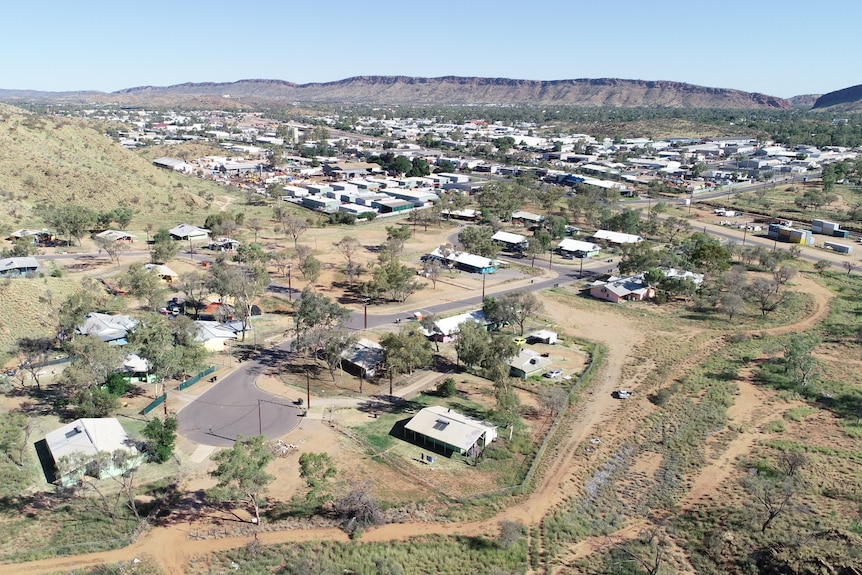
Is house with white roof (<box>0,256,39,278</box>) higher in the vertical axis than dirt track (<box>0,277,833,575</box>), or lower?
higher

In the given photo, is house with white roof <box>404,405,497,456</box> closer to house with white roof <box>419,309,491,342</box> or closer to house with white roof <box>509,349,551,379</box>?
house with white roof <box>509,349,551,379</box>

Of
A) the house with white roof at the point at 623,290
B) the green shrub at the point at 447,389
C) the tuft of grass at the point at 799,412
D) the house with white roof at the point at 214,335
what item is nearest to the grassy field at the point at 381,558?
the green shrub at the point at 447,389

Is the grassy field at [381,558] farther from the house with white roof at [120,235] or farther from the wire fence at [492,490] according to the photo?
the house with white roof at [120,235]

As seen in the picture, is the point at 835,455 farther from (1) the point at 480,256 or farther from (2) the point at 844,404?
(1) the point at 480,256

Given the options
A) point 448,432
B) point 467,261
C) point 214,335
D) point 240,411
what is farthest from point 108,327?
point 467,261

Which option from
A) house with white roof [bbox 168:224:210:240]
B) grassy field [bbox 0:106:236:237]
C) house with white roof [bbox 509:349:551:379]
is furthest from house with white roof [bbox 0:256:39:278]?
house with white roof [bbox 509:349:551:379]

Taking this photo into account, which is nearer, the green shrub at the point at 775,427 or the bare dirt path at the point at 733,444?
the bare dirt path at the point at 733,444
